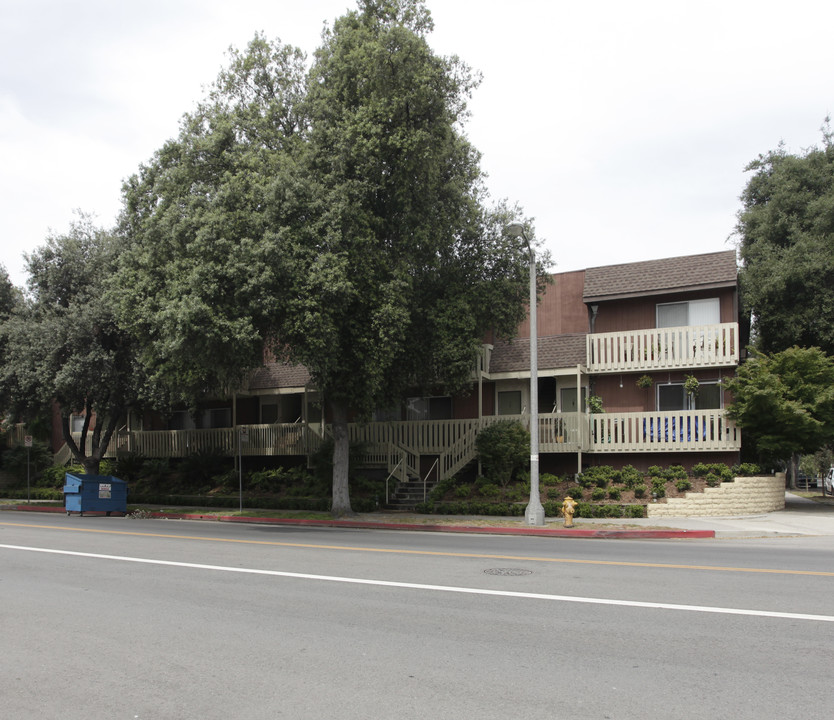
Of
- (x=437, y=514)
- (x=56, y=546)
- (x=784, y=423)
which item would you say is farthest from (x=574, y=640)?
(x=784, y=423)

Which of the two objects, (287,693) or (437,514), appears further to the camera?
(437,514)

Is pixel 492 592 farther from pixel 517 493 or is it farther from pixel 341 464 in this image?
pixel 517 493

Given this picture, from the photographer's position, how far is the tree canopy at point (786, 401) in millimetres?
21062

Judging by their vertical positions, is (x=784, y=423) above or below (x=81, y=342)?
below

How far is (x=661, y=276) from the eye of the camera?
2464 cm

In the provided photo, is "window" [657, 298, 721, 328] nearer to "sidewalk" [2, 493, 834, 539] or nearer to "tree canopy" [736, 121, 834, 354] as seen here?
"tree canopy" [736, 121, 834, 354]

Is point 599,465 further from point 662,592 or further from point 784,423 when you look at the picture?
point 662,592

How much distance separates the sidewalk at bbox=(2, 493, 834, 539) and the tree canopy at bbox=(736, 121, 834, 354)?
7125 millimetres

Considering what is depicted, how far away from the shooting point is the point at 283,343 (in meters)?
19.9

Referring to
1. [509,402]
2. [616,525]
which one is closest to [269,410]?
[509,402]

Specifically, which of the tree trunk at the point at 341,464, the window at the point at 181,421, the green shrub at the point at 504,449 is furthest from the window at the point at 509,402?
the window at the point at 181,421

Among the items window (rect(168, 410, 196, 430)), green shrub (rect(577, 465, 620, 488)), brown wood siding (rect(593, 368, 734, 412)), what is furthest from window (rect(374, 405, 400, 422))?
window (rect(168, 410, 196, 430))

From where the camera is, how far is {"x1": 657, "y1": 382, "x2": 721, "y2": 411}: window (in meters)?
23.8

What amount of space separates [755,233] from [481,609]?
27865 millimetres
